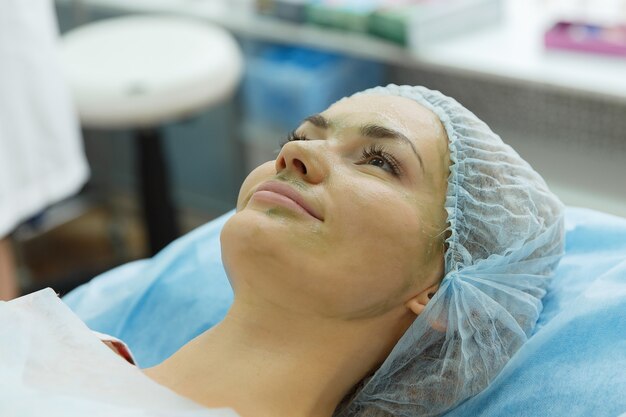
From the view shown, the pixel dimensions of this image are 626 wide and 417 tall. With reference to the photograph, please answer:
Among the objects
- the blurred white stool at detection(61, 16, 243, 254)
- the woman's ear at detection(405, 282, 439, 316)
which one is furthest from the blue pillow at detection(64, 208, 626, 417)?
the blurred white stool at detection(61, 16, 243, 254)

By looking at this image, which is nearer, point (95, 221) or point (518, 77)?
point (518, 77)

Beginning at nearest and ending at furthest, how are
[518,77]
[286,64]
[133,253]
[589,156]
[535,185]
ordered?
[535,185], [518,77], [589,156], [286,64], [133,253]

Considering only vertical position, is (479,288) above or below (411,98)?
below

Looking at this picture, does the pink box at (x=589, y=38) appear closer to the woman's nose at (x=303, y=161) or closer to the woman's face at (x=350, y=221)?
the woman's face at (x=350, y=221)

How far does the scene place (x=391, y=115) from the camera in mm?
1340

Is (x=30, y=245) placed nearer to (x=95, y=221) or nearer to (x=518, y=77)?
(x=95, y=221)

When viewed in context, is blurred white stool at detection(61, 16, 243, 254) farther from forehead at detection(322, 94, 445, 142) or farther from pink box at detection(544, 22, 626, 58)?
forehead at detection(322, 94, 445, 142)

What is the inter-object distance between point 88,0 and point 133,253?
95cm

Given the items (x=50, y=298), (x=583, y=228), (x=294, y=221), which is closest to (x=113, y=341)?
(x=50, y=298)

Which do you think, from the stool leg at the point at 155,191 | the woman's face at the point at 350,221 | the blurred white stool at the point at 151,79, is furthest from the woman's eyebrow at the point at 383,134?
the stool leg at the point at 155,191

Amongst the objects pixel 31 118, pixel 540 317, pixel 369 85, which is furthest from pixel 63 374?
pixel 369 85

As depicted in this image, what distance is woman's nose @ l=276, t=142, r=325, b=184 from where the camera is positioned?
1285 millimetres

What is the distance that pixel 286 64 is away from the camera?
117 inches

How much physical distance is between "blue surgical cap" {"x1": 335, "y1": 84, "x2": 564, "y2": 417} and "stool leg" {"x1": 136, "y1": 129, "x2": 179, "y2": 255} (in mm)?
1610
